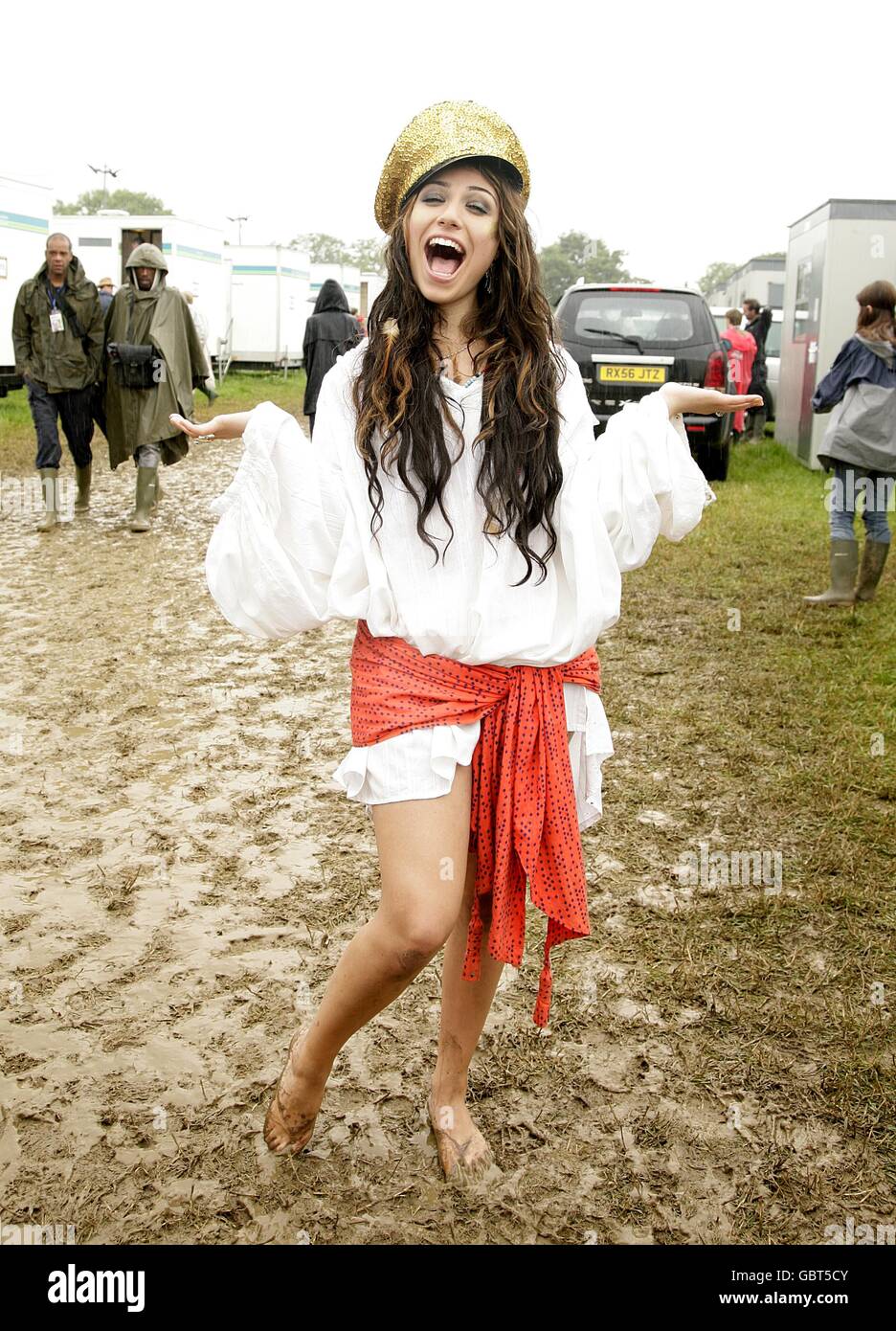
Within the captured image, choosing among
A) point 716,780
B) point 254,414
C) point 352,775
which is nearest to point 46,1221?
point 352,775

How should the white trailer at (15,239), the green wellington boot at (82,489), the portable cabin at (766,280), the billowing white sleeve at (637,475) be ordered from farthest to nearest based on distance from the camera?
the portable cabin at (766,280)
the white trailer at (15,239)
the green wellington boot at (82,489)
the billowing white sleeve at (637,475)

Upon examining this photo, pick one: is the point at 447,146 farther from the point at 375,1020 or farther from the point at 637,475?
the point at 375,1020

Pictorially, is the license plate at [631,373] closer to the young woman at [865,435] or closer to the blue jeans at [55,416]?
the young woman at [865,435]

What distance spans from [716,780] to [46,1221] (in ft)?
9.76

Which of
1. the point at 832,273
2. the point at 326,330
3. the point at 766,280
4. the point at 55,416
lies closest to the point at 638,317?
the point at 832,273

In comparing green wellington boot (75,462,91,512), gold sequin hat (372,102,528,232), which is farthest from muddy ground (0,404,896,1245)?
green wellington boot (75,462,91,512)

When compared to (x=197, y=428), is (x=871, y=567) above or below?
below

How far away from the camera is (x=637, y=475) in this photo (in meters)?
2.23

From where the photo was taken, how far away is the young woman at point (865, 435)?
277 inches

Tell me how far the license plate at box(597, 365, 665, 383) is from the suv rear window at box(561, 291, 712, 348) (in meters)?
0.25

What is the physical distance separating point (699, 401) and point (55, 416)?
8163mm

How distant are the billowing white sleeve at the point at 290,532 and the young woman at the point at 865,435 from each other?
17.7ft

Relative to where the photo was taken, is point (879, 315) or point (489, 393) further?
point (879, 315)

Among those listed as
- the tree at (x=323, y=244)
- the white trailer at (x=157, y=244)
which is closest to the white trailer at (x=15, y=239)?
the white trailer at (x=157, y=244)
